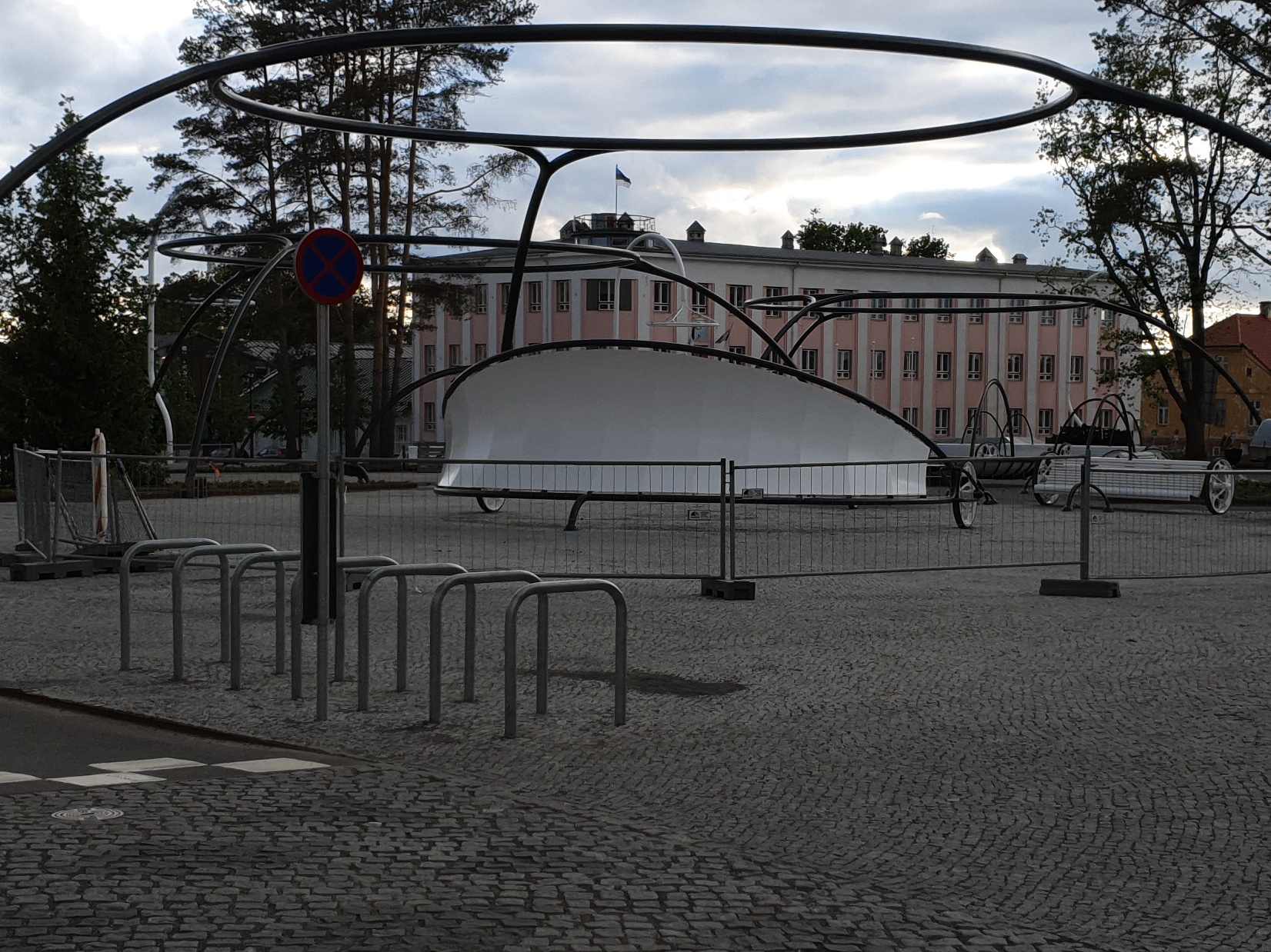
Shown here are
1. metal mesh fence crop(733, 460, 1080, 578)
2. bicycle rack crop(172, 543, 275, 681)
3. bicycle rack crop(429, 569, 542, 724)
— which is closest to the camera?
bicycle rack crop(429, 569, 542, 724)

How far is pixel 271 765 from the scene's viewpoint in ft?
23.8

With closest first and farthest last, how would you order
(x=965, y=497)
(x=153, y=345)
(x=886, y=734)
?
(x=886, y=734)
(x=965, y=497)
(x=153, y=345)

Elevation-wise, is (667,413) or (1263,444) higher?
(667,413)

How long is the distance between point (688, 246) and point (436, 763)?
82436mm

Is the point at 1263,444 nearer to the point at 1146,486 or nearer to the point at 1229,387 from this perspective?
the point at 1146,486

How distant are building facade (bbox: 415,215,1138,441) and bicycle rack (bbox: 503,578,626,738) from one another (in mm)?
75660

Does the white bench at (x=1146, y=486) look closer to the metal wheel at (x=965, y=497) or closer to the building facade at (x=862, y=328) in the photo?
the metal wheel at (x=965, y=497)

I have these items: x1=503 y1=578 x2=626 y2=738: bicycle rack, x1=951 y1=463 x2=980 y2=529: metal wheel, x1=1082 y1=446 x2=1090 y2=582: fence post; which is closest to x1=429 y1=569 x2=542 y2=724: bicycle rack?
x1=503 y1=578 x2=626 y2=738: bicycle rack

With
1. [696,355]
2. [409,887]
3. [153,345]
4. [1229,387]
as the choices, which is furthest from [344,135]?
[1229,387]

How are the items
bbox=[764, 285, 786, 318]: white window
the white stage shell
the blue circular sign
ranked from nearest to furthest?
the blue circular sign → the white stage shell → bbox=[764, 285, 786, 318]: white window

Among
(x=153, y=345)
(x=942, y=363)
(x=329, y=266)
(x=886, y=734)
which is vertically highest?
(x=942, y=363)

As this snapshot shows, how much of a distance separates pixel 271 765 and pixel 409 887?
89.2 inches

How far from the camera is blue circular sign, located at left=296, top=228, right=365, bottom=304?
28.0 ft

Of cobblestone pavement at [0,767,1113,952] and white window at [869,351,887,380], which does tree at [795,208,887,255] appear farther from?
cobblestone pavement at [0,767,1113,952]
